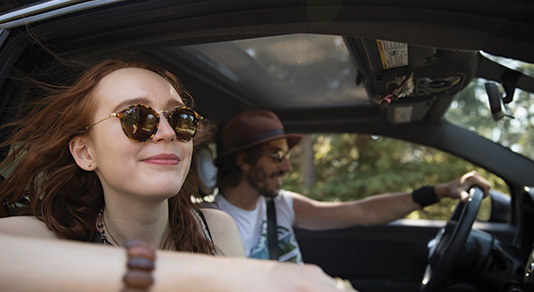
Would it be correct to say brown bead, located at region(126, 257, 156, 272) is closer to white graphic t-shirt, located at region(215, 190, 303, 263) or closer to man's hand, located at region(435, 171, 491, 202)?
white graphic t-shirt, located at region(215, 190, 303, 263)

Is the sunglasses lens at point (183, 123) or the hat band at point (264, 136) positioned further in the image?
the hat band at point (264, 136)

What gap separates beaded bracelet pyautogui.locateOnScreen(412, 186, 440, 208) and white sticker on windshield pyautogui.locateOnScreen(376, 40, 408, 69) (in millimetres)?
1302

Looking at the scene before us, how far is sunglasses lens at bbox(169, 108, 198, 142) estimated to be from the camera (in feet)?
4.31

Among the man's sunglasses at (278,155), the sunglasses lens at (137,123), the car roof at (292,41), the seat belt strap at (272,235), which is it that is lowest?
the seat belt strap at (272,235)

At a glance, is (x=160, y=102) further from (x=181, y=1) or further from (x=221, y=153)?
(x=221, y=153)

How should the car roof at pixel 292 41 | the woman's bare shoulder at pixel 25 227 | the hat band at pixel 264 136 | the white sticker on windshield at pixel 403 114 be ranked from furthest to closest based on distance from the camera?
the hat band at pixel 264 136
the white sticker on windshield at pixel 403 114
the woman's bare shoulder at pixel 25 227
the car roof at pixel 292 41

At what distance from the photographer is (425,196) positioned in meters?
2.72

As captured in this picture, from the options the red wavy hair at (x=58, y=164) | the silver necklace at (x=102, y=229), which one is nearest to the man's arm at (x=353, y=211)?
the red wavy hair at (x=58, y=164)

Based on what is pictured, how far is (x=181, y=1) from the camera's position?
1.08 metres

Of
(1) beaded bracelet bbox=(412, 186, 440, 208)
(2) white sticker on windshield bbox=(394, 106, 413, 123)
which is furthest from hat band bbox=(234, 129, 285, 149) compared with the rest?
(1) beaded bracelet bbox=(412, 186, 440, 208)

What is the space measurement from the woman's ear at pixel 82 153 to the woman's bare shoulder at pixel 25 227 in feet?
0.73

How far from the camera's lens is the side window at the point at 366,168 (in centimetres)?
870

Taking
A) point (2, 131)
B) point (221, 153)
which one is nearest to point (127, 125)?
point (2, 131)

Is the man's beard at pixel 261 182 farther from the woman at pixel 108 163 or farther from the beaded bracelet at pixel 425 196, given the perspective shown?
the woman at pixel 108 163
